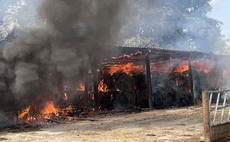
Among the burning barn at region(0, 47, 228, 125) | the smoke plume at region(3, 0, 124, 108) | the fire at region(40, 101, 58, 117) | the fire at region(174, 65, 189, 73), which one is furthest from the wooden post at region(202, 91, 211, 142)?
the fire at region(174, 65, 189, 73)

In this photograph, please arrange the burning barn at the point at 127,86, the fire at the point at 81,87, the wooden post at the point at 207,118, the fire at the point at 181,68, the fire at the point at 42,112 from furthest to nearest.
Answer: the fire at the point at 181,68
the fire at the point at 81,87
the burning barn at the point at 127,86
the fire at the point at 42,112
the wooden post at the point at 207,118

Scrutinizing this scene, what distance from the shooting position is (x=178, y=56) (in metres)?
22.4

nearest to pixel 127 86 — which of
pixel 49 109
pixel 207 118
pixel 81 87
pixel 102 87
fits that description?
pixel 102 87

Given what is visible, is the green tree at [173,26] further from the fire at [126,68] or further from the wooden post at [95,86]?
the wooden post at [95,86]

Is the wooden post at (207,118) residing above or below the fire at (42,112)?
above

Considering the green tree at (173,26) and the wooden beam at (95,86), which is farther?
the green tree at (173,26)

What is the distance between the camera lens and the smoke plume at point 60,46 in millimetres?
16594

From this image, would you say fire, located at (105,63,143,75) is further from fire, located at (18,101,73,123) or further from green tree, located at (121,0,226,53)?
green tree, located at (121,0,226,53)

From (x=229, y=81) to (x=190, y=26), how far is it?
15850mm

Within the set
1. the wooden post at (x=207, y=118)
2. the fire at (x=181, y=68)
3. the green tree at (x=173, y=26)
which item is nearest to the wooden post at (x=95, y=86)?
the fire at (x=181, y=68)

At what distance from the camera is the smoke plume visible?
16.6m

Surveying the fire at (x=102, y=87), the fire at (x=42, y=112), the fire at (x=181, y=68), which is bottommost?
the fire at (x=42, y=112)

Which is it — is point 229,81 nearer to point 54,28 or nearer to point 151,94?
point 151,94

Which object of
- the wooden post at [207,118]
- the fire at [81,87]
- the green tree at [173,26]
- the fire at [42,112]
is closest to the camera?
the wooden post at [207,118]
